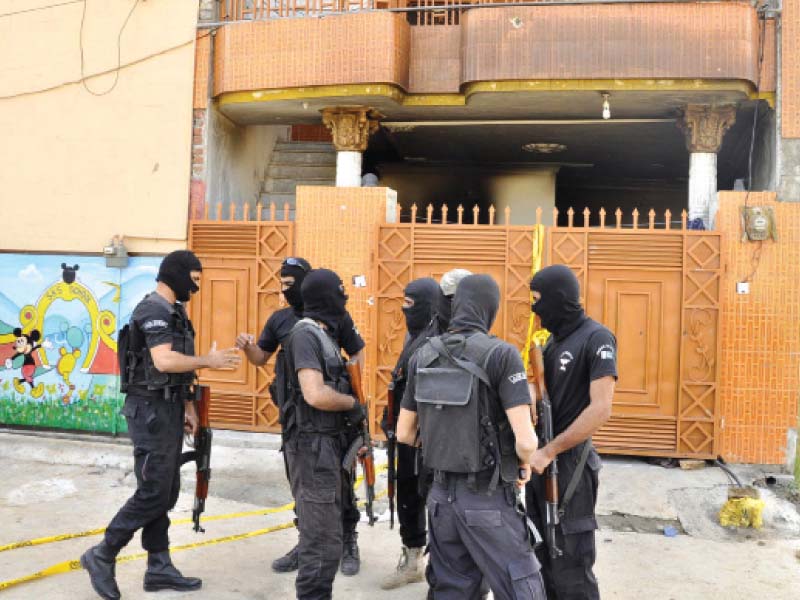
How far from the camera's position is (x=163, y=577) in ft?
14.4

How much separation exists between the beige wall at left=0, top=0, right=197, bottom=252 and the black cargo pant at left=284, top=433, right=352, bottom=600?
4961 mm

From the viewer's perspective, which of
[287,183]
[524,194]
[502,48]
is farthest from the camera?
[524,194]

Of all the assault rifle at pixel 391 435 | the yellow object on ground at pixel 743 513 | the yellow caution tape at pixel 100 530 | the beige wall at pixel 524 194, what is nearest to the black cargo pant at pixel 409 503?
the assault rifle at pixel 391 435

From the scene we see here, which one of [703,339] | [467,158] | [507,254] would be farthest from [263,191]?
[703,339]

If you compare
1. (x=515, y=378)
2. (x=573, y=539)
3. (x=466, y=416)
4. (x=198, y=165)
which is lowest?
(x=573, y=539)

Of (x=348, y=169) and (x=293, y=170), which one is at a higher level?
(x=293, y=170)

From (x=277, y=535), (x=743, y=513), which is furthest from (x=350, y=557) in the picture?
(x=743, y=513)

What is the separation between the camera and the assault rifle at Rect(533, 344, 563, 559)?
330 cm

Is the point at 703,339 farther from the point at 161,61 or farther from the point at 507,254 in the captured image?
the point at 161,61

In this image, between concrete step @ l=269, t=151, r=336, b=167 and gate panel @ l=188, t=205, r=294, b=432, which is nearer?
gate panel @ l=188, t=205, r=294, b=432

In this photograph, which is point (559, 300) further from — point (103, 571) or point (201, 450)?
point (103, 571)

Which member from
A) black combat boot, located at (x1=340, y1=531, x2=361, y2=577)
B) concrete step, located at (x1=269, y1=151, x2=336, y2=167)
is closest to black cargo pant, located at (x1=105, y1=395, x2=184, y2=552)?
black combat boot, located at (x1=340, y1=531, x2=361, y2=577)

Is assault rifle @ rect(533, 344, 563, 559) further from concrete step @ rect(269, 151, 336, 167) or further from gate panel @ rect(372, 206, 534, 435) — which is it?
concrete step @ rect(269, 151, 336, 167)

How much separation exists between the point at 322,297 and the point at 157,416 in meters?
1.30
